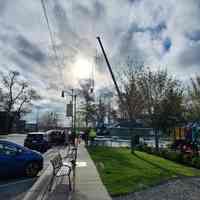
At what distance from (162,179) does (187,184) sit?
1.05 meters

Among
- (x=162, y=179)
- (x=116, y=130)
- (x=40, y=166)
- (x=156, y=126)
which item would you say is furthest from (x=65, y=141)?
Answer: (x=116, y=130)

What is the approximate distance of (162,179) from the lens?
366 inches

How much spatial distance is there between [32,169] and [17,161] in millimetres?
789

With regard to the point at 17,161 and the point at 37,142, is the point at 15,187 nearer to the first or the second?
the point at 17,161

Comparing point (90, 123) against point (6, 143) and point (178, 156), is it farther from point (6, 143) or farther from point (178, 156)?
point (6, 143)

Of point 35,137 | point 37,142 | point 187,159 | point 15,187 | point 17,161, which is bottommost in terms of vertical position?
point 15,187

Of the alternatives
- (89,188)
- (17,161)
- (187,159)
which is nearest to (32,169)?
(17,161)

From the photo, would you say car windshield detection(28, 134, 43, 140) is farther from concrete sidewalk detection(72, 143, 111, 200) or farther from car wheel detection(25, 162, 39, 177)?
concrete sidewalk detection(72, 143, 111, 200)

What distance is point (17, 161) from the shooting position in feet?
33.5

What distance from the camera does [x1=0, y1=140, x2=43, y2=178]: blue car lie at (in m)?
9.94

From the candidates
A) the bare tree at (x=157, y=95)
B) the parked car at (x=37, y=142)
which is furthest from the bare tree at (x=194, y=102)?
the parked car at (x=37, y=142)

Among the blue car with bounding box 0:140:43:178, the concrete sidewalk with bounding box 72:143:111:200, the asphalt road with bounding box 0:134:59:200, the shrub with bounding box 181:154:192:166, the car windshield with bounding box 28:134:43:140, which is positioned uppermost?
the car windshield with bounding box 28:134:43:140

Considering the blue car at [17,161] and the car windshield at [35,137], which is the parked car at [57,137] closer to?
the car windshield at [35,137]

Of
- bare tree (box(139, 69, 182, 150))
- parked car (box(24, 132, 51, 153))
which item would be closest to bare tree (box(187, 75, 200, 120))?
bare tree (box(139, 69, 182, 150))
